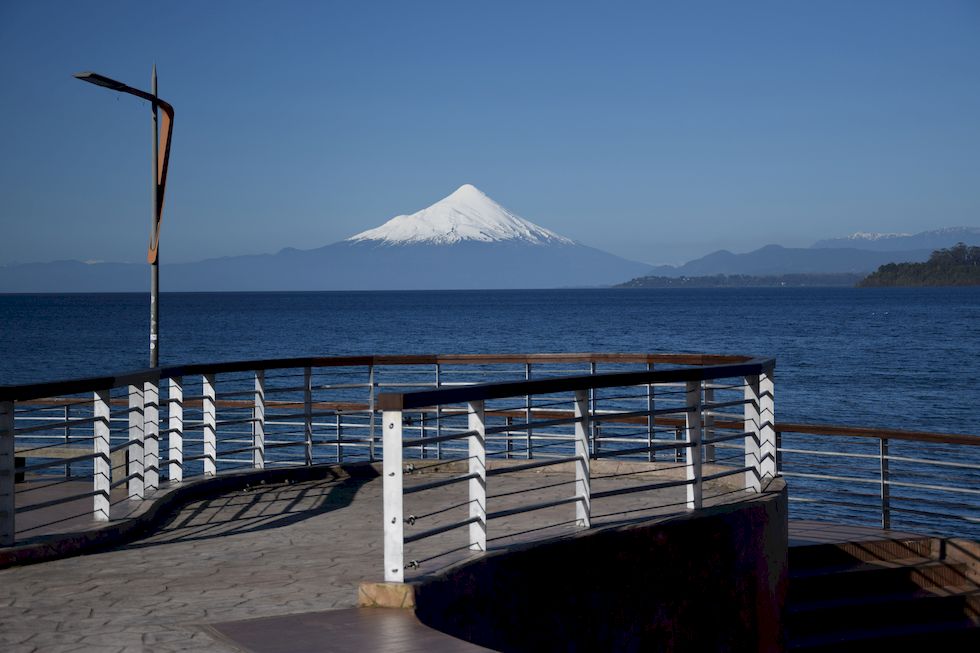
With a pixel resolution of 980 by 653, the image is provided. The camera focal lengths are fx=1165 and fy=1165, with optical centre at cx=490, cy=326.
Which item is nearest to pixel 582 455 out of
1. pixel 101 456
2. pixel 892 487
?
pixel 101 456

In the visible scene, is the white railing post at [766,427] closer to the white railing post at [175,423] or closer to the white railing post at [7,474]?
the white railing post at [175,423]

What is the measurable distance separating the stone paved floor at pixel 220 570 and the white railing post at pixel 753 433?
727 millimetres

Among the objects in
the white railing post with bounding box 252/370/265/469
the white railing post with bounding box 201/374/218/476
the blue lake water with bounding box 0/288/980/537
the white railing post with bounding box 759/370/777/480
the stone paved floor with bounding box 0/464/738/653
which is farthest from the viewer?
the blue lake water with bounding box 0/288/980/537

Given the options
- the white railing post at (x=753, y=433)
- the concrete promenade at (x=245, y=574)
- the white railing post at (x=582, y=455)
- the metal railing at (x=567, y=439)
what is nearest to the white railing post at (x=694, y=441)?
the metal railing at (x=567, y=439)

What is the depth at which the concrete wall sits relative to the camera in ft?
22.8

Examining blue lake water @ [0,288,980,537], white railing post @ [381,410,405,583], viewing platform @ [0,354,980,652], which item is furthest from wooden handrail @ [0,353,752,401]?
white railing post @ [381,410,405,583]

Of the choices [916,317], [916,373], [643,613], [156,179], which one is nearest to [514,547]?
[643,613]

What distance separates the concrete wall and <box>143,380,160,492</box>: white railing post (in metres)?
3.76

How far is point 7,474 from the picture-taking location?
7812 millimetres

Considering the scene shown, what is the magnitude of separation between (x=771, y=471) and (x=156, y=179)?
7419mm

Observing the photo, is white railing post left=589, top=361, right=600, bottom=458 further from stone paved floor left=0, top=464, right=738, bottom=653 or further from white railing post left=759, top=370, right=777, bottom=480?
white railing post left=759, top=370, right=777, bottom=480

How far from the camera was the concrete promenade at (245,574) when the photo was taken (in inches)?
231

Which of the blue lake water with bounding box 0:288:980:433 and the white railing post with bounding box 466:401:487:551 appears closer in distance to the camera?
the white railing post with bounding box 466:401:487:551

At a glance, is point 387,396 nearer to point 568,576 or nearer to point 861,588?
point 568,576
